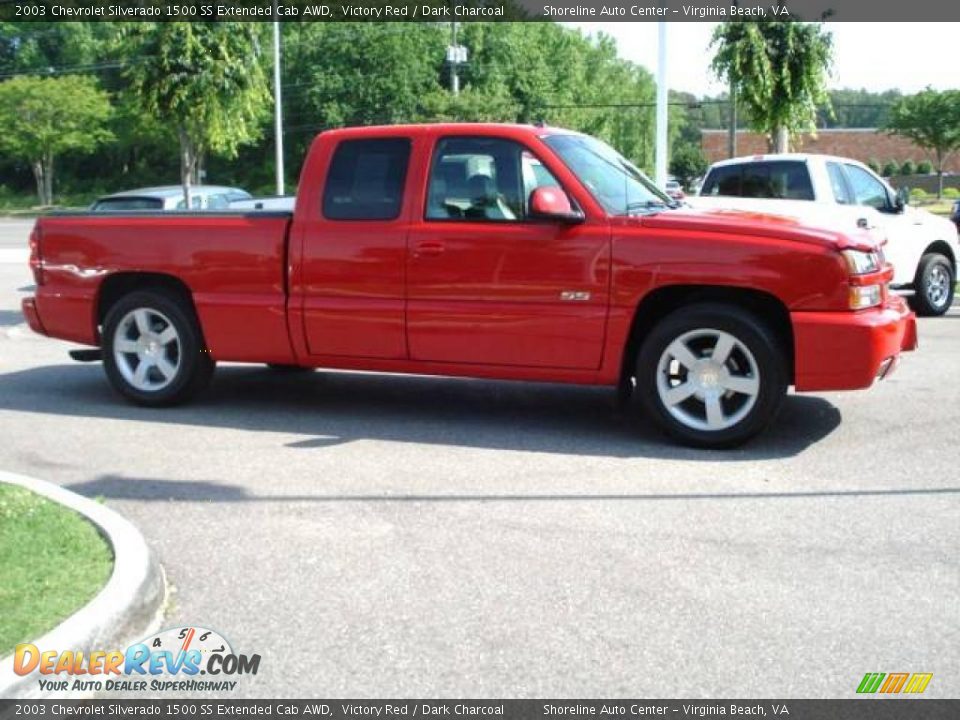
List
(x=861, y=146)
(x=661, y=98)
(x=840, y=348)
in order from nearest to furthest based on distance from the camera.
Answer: (x=840, y=348) < (x=661, y=98) < (x=861, y=146)

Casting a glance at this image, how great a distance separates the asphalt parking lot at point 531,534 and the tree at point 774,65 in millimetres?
10947

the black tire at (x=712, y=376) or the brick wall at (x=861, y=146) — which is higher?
the brick wall at (x=861, y=146)

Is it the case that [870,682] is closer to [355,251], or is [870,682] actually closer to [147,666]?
[147,666]

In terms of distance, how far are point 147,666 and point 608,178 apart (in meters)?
4.60

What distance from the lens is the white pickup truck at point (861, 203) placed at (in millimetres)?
12742

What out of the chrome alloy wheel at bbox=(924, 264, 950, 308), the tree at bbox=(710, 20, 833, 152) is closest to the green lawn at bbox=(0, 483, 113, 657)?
the chrome alloy wheel at bbox=(924, 264, 950, 308)

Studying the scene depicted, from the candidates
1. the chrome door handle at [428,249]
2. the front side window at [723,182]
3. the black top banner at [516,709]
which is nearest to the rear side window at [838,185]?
the front side window at [723,182]

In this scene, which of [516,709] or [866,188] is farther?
[866,188]

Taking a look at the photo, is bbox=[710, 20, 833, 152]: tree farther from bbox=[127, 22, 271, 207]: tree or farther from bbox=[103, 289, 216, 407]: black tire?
bbox=[103, 289, 216, 407]: black tire

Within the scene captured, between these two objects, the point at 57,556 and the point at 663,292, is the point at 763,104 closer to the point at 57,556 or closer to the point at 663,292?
the point at 663,292

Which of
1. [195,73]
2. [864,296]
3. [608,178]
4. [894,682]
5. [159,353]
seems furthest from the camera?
[195,73]

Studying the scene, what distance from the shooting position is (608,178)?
7.59 m

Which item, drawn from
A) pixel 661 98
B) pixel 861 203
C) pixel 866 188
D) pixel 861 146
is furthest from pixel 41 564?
pixel 861 146

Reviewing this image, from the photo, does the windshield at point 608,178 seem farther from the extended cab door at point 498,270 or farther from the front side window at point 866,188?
the front side window at point 866,188
